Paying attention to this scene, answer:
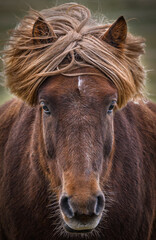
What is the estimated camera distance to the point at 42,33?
13.1ft

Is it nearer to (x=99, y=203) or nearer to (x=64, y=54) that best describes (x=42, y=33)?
(x=64, y=54)

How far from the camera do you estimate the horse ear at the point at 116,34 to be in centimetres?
394

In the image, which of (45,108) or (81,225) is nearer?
(81,225)

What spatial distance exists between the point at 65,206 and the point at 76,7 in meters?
2.16

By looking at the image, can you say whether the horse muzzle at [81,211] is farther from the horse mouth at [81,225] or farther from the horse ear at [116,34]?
the horse ear at [116,34]

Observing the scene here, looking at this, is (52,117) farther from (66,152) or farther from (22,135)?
(22,135)

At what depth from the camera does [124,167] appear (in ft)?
14.4

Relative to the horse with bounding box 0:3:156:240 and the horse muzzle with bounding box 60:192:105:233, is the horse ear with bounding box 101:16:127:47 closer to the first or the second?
the horse with bounding box 0:3:156:240

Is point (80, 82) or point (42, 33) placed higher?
point (42, 33)

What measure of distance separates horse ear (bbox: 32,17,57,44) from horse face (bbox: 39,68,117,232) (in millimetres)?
397

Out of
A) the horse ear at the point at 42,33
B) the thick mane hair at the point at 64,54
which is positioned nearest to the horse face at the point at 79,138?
the thick mane hair at the point at 64,54

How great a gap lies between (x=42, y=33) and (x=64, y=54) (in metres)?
0.33

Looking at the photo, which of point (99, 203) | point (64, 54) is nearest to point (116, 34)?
point (64, 54)

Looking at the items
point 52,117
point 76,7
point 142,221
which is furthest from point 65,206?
point 76,7
